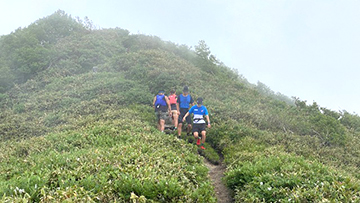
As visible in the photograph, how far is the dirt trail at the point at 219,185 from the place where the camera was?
7.05 meters

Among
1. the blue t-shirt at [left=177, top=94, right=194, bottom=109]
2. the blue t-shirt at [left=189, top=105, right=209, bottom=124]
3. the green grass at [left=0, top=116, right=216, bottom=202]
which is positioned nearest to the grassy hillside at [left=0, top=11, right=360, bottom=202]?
the green grass at [left=0, top=116, right=216, bottom=202]

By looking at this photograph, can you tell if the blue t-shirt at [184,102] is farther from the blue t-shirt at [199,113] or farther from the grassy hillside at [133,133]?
the grassy hillside at [133,133]

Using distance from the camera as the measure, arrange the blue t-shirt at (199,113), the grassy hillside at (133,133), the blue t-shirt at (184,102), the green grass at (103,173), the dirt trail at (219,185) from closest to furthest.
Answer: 1. the green grass at (103,173)
2. the grassy hillside at (133,133)
3. the dirt trail at (219,185)
4. the blue t-shirt at (199,113)
5. the blue t-shirt at (184,102)

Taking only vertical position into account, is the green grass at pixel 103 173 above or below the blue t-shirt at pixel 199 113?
below

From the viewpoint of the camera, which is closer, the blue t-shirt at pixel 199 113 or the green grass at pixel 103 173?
the green grass at pixel 103 173

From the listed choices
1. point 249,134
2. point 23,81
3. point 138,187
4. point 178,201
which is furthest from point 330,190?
point 23,81

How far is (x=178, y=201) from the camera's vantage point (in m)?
4.96

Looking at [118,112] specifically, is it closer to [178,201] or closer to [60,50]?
[178,201]

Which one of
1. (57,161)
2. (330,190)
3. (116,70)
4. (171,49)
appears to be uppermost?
(171,49)

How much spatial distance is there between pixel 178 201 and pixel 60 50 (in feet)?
86.6

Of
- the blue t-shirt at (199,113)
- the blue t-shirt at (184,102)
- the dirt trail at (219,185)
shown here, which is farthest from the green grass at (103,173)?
the blue t-shirt at (184,102)

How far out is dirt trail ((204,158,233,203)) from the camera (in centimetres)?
705


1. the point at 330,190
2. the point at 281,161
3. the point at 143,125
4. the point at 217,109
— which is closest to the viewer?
the point at 330,190

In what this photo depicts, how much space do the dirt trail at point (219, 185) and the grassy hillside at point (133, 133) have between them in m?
0.26
